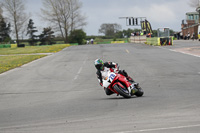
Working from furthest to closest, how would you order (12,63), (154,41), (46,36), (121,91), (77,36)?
(46,36) < (77,36) < (154,41) < (12,63) < (121,91)

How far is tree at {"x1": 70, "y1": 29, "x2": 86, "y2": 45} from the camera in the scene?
295 feet

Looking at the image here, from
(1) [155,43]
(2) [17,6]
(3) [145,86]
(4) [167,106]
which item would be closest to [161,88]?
(3) [145,86]

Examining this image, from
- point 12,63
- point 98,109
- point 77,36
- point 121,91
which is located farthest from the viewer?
point 77,36

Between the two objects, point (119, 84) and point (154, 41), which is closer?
point (119, 84)

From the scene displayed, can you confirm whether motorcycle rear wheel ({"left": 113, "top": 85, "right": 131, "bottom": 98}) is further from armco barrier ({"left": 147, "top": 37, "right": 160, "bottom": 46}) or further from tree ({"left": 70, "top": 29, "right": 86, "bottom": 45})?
tree ({"left": 70, "top": 29, "right": 86, "bottom": 45})

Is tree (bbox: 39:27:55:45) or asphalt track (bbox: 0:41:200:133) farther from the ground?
tree (bbox: 39:27:55:45)

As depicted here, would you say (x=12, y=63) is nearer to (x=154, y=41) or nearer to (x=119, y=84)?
(x=119, y=84)

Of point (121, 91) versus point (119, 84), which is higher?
point (119, 84)

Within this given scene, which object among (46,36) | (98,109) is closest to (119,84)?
(98,109)

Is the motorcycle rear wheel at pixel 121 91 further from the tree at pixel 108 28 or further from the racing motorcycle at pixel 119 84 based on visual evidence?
the tree at pixel 108 28

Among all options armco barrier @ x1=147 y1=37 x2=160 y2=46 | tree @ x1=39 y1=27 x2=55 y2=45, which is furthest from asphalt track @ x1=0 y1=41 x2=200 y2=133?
tree @ x1=39 y1=27 x2=55 y2=45

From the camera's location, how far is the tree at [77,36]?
8981 cm

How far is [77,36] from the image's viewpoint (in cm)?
9000

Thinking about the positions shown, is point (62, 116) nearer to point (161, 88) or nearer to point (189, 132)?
point (189, 132)
